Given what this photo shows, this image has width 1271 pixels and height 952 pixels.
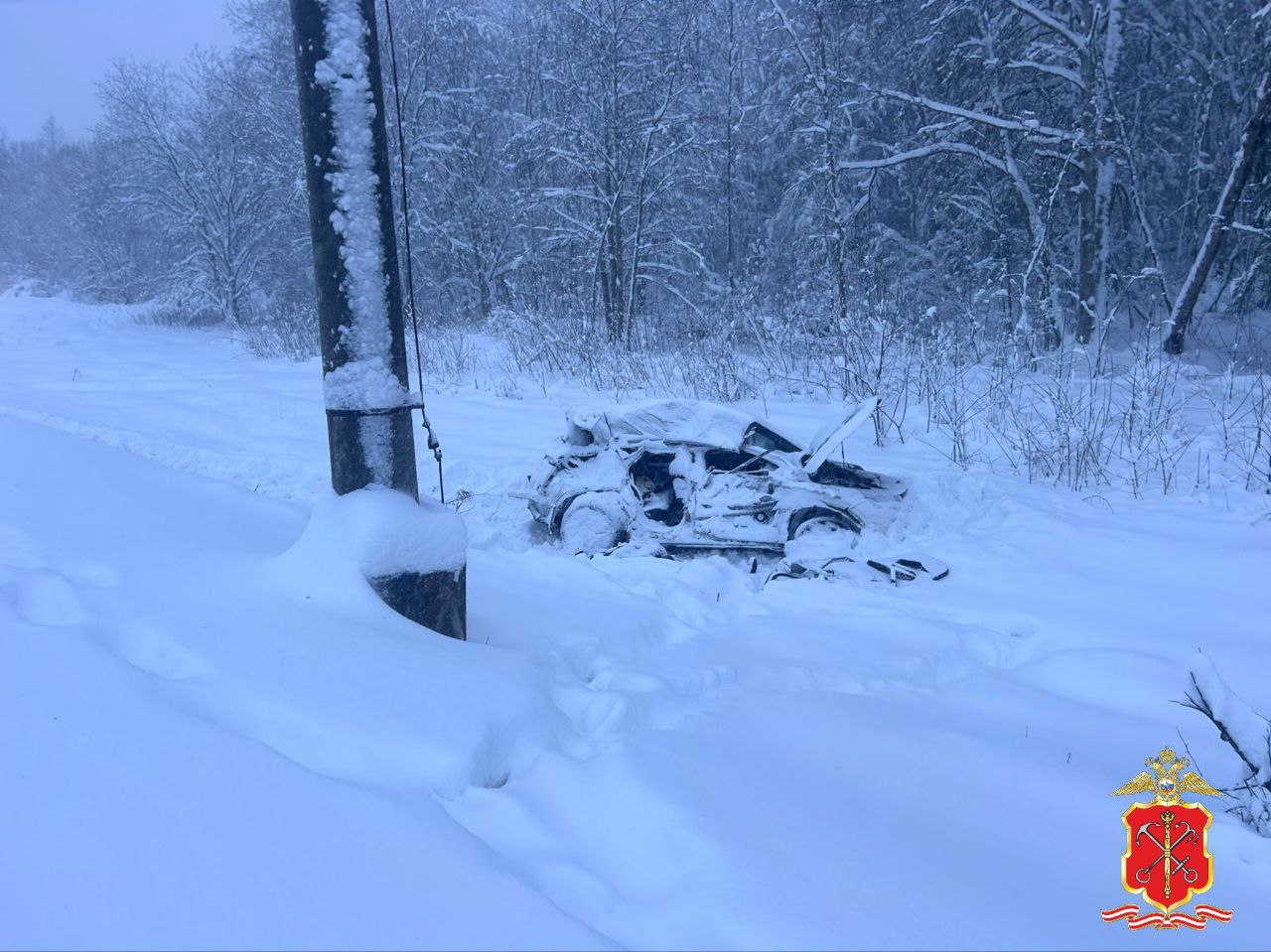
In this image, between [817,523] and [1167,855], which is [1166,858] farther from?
[817,523]

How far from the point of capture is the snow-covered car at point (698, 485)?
502 centimetres

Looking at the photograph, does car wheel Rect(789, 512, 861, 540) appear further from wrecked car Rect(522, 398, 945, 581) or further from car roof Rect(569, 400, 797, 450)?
car roof Rect(569, 400, 797, 450)

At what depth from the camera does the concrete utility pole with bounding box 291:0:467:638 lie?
8.65 feet

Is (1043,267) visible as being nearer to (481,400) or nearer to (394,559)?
(481,400)

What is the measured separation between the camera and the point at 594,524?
5.25 m

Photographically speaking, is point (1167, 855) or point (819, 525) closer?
point (1167, 855)

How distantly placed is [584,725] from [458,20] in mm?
22640

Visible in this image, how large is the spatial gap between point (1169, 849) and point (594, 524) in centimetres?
385

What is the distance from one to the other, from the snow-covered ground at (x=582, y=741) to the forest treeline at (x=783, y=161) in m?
4.69

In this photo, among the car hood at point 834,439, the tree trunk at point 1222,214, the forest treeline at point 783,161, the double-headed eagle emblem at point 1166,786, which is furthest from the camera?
the forest treeline at point 783,161

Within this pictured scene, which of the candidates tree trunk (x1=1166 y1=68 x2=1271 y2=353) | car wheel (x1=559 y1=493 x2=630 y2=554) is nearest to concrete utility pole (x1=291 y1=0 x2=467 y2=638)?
car wheel (x1=559 y1=493 x2=630 y2=554)

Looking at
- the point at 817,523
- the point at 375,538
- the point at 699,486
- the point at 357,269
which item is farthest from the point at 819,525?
the point at 357,269

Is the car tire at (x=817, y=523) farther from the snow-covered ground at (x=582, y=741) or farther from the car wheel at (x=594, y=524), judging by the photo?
the car wheel at (x=594, y=524)

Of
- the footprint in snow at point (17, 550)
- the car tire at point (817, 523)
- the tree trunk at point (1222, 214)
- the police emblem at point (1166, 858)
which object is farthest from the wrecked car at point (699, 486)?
the tree trunk at point (1222, 214)
